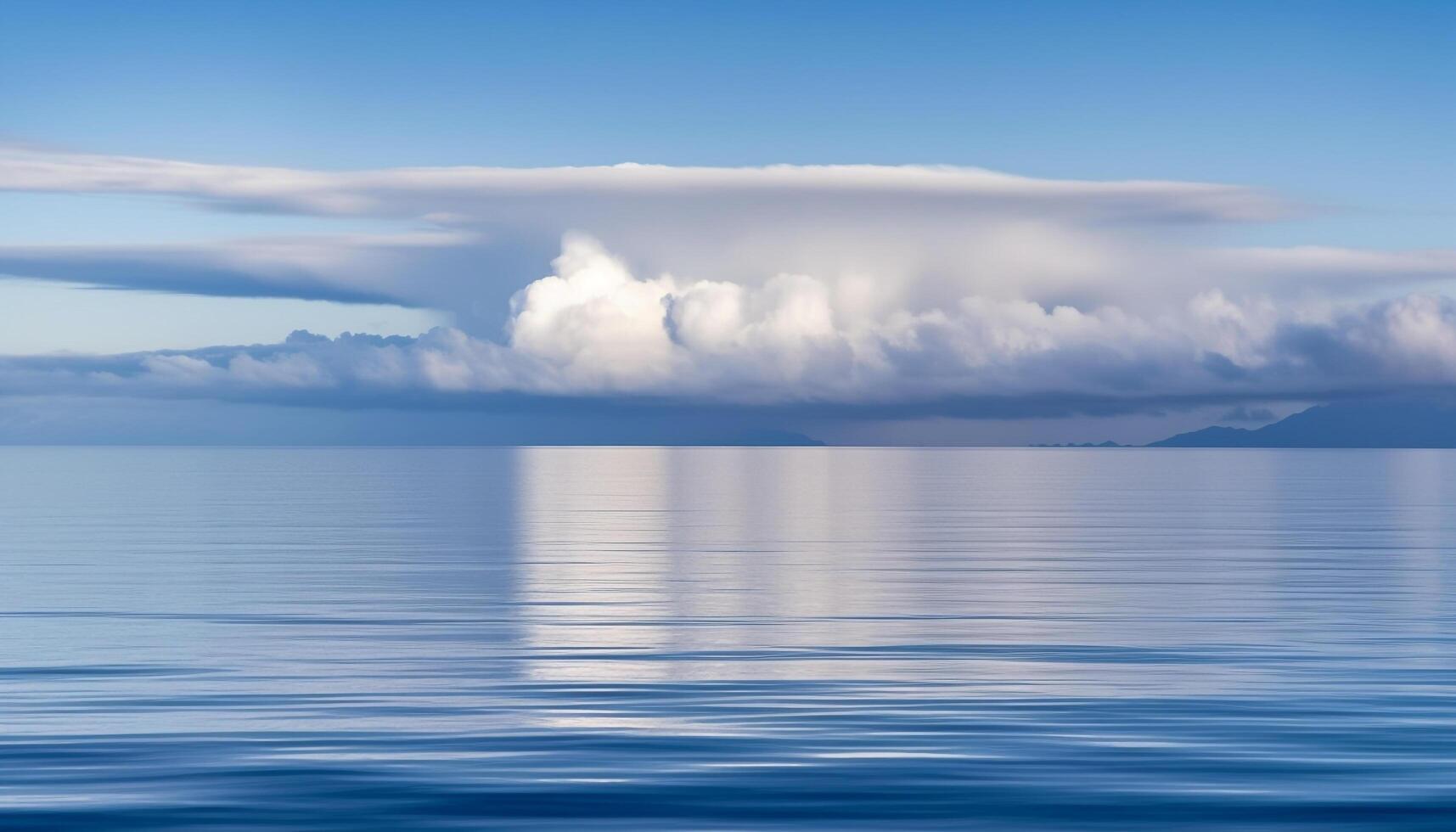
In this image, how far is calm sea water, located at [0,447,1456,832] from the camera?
1752 centimetres

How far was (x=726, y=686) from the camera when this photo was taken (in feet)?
82.8

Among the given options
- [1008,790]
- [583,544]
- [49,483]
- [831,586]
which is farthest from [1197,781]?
[49,483]

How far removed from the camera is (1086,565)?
50000mm

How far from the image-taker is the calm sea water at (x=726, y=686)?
17.5m

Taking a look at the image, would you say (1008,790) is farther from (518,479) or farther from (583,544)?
(518,479)

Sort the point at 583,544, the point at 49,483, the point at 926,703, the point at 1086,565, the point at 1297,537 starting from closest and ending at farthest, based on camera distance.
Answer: the point at 926,703, the point at 1086,565, the point at 583,544, the point at 1297,537, the point at 49,483

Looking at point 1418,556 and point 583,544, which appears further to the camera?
point 583,544

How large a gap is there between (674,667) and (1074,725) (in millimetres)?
8042

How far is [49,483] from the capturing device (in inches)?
5576

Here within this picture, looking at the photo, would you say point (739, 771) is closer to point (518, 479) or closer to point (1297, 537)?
point (1297, 537)

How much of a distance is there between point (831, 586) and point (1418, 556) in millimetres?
24200

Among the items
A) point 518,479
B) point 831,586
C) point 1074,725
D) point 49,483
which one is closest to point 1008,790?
point 1074,725

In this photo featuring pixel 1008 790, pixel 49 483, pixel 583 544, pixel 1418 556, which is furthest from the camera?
pixel 49 483

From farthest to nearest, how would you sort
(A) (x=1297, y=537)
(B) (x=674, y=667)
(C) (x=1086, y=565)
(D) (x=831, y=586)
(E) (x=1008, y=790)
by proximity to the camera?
(A) (x=1297, y=537)
(C) (x=1086, y=565)
(D) (x=831, y=586)
(B) (x=674, y=667)
(E) (x=1008, y=790)
